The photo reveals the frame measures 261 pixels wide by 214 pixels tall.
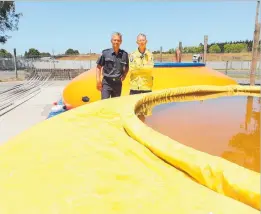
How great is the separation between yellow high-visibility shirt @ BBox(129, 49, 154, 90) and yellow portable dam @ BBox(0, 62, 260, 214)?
1620mm

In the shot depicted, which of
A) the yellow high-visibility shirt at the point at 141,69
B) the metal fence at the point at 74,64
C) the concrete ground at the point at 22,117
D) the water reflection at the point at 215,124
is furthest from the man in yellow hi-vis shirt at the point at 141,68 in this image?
the metal fence at the point at 74,64

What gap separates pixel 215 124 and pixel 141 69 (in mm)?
1381

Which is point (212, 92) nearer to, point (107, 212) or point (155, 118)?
point (155, 118)

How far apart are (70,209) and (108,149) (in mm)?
398

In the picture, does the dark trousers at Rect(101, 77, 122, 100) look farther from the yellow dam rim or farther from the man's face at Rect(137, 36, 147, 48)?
the yellow dam rim

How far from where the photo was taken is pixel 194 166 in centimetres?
84

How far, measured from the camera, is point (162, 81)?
4879mm

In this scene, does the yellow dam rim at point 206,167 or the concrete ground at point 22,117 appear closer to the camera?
the yellow dam rim at point 206,167

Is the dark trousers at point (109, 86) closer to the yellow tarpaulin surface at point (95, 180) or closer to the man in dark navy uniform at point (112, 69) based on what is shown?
the man in dark navy uniform at point (112, 69)

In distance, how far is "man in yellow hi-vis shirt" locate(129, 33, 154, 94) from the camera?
2877 mm

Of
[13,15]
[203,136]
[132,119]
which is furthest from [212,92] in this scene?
[13,15]

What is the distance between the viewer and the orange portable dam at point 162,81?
15.9ft

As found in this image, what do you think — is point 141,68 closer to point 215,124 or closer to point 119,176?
point 215,124

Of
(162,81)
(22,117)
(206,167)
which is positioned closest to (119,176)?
(206,167)
